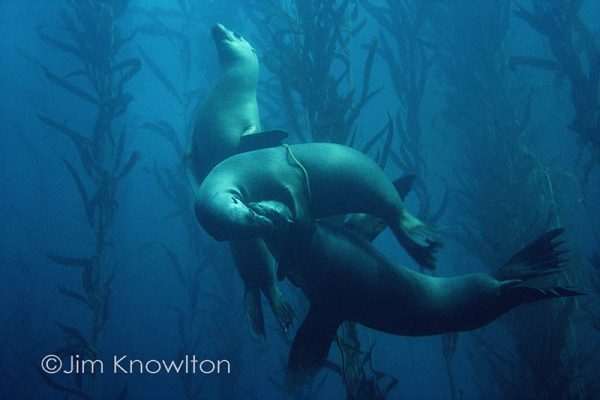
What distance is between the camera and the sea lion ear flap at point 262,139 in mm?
2263

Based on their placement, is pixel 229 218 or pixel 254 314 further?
pixel 254 314

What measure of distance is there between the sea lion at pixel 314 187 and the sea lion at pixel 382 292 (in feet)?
0.58

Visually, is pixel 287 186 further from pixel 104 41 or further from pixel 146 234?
pixel 146 234

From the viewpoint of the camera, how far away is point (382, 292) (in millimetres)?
2236

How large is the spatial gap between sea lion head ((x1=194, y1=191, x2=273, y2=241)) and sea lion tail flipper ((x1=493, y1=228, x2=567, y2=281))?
1569 millimetres

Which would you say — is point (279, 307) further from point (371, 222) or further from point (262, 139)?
point (262, 139)

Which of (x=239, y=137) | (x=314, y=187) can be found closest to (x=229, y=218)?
(x=314, y=187)

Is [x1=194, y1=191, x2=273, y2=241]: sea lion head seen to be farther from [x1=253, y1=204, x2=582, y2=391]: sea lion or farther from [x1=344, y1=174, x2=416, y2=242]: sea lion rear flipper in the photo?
[x1=344, y1=174, x2=416, y2=242]: sea lion rear flipper

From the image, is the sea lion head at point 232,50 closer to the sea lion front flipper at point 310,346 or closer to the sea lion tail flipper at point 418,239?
the sea lion tail flipper at point 418,239

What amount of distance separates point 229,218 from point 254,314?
3.61ft

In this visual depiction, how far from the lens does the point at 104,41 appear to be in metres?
5.67

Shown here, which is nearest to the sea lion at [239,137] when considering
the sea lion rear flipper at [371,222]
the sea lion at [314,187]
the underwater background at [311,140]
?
the sea lion at [314,187]

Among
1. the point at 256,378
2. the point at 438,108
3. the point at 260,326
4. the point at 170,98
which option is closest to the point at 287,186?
the point at 260,326

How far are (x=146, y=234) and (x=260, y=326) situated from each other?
13489 mm
